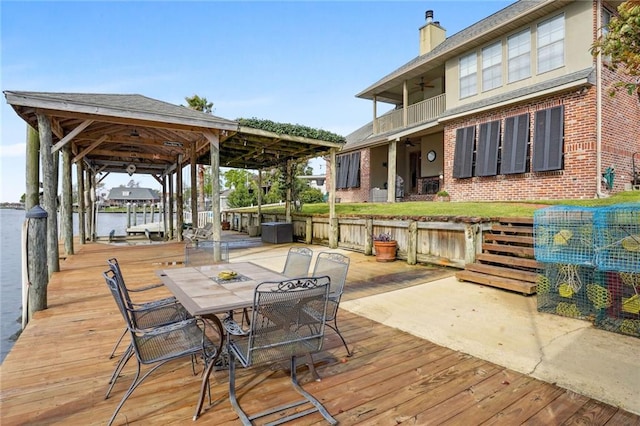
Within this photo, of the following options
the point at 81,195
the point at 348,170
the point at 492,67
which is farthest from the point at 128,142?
the point at 492,67

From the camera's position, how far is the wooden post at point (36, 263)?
4.19 m

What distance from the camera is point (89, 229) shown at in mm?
13234

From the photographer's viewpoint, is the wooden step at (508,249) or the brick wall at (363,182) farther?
the brick wall at (363,182)

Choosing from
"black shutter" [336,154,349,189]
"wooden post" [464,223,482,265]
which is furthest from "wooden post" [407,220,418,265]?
"black shutter" [336,154,349,189]

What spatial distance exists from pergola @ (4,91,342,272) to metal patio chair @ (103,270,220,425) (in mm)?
5429

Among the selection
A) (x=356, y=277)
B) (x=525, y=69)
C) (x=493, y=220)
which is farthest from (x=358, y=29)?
(x=356, y=277)

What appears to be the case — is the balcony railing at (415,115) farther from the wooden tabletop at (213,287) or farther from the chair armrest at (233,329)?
the chair armrest at (233,329)

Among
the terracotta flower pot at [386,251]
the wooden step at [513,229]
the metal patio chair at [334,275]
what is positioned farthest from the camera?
the terracotta flower pot at [386,251]

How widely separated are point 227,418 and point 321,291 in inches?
39.1

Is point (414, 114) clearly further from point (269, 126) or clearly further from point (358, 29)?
point (269, 126)

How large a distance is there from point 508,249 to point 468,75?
888cm

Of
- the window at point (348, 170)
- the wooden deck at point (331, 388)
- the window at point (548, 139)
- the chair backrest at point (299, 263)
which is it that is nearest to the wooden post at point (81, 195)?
the wooden deck at point (331, 388)

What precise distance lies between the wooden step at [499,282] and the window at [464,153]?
6758 millimetres

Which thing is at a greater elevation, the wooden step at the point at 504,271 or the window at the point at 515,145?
the window at the point at 515,145
